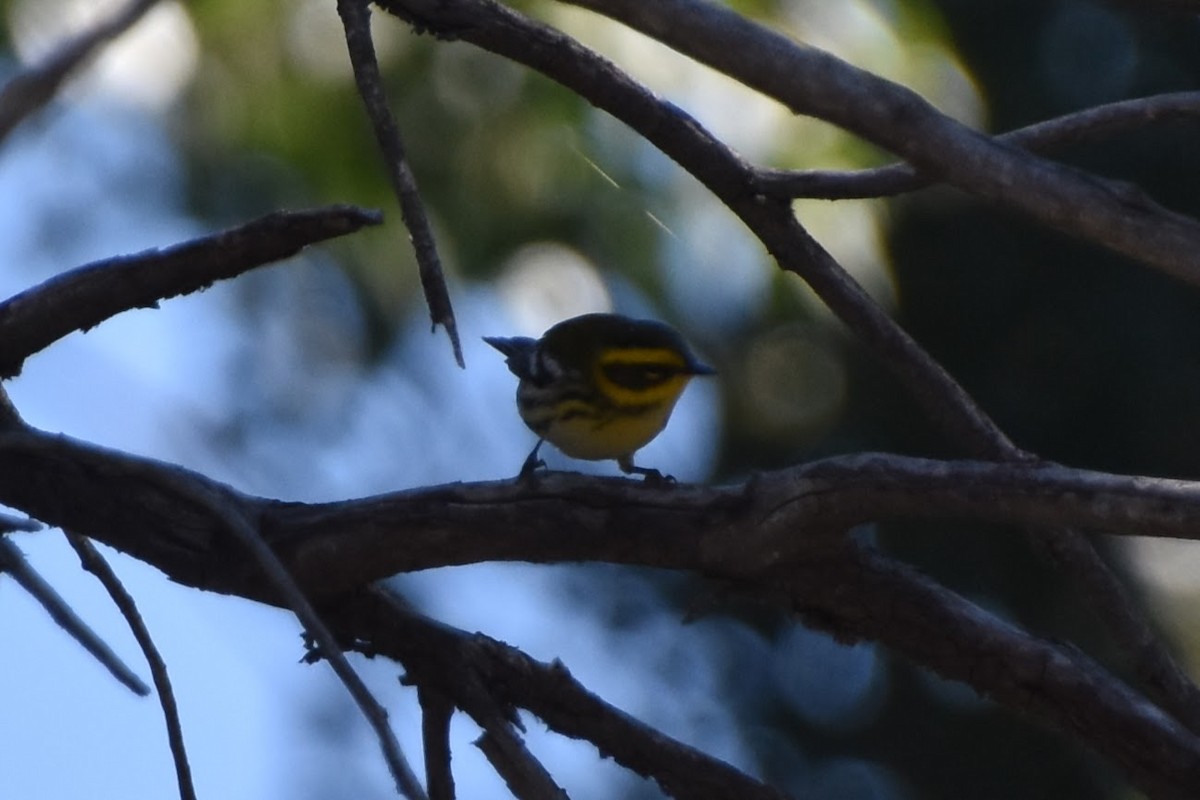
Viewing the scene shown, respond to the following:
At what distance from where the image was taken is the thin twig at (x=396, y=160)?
4.88ft

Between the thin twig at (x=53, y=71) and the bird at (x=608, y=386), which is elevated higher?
the bird at (x=608, y=386)

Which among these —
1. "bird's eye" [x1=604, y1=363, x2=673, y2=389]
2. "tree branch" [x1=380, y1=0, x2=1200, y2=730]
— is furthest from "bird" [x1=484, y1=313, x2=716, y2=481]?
"tree branch" [x1=380, y1=0, x2=1200, y2=730]

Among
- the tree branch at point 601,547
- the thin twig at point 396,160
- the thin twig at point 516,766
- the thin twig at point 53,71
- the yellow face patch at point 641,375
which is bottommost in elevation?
the thin twig at point 53,71

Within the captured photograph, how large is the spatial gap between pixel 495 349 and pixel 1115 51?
6.70 ft

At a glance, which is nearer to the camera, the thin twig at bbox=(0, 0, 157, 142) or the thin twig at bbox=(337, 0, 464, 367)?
the thin twig at bbox=(0, 0, 157, 142)

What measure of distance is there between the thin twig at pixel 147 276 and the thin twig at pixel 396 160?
0.11m

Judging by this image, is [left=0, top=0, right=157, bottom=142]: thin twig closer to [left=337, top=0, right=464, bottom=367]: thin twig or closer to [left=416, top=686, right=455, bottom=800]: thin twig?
[left=337, top=0, right=464, bottom=367]: thin twig

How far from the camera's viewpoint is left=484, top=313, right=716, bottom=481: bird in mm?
2857

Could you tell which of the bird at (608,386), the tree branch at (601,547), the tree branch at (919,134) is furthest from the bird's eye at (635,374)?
the tree branch at (919,134)

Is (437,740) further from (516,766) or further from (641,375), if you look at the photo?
(641,375)

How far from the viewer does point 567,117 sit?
3.18 meters

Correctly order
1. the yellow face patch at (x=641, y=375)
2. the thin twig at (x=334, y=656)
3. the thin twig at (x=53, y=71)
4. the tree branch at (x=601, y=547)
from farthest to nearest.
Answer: the yellow face patch at (x=641, y=375) < the tree branch at (x=601, y=547) < the thin twig at (x=334, y=656) < the thin twig at (x=53, y=71)

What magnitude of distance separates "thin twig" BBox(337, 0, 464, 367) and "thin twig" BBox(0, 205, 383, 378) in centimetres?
11

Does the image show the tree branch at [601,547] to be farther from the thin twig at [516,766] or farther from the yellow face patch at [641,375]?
the yellow face patch at [641,375]
